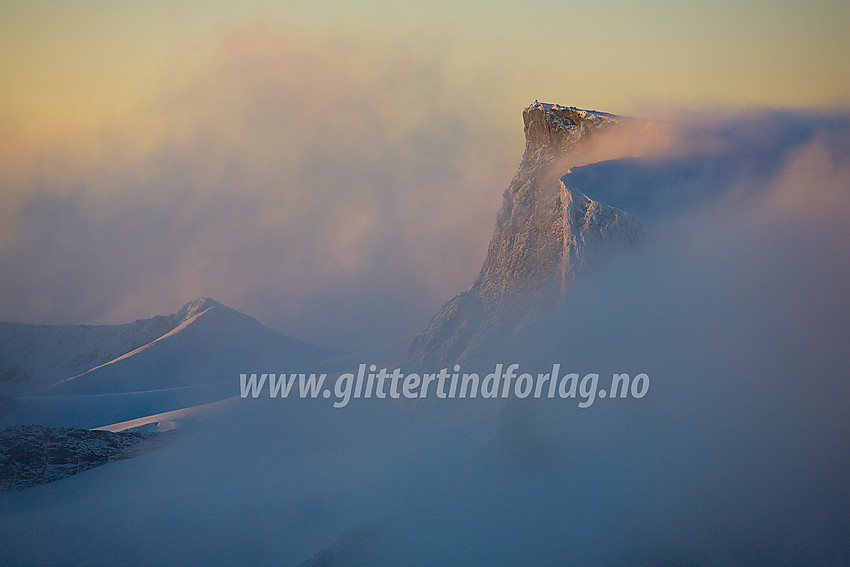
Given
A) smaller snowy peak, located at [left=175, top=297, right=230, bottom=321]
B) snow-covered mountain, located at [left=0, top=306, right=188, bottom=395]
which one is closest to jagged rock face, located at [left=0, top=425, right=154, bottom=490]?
smaller snowy peak, located at [left=175, top=297, right=230, bottom=321]

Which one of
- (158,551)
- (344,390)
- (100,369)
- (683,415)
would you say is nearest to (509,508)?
(683,415)

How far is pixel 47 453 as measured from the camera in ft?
88.7

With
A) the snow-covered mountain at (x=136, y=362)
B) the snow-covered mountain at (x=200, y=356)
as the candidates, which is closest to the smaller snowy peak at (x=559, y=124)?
the snow-covered mountain at (x=136, y=362)

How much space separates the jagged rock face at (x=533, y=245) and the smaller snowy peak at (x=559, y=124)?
4 cm

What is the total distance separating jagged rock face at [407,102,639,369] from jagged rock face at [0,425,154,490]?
15.9 metres

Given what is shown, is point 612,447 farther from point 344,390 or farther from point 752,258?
point 344,390

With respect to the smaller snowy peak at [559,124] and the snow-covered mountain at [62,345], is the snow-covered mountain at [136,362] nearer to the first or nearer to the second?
the snow-covered mountain at [62,345]

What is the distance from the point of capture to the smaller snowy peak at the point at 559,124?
26.4m

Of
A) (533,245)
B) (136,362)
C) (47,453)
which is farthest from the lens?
(136,362)

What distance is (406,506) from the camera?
20891 millimetres

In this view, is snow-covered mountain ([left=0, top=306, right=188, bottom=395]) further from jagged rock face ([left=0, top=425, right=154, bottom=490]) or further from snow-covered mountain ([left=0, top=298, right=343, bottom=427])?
jagged rock face ([left=0, top=425, right=154, bottom=490])

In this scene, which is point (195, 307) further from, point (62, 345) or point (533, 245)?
point (533, 245)

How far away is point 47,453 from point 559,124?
28324mm

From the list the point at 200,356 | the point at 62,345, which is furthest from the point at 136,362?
the point at 62,345
